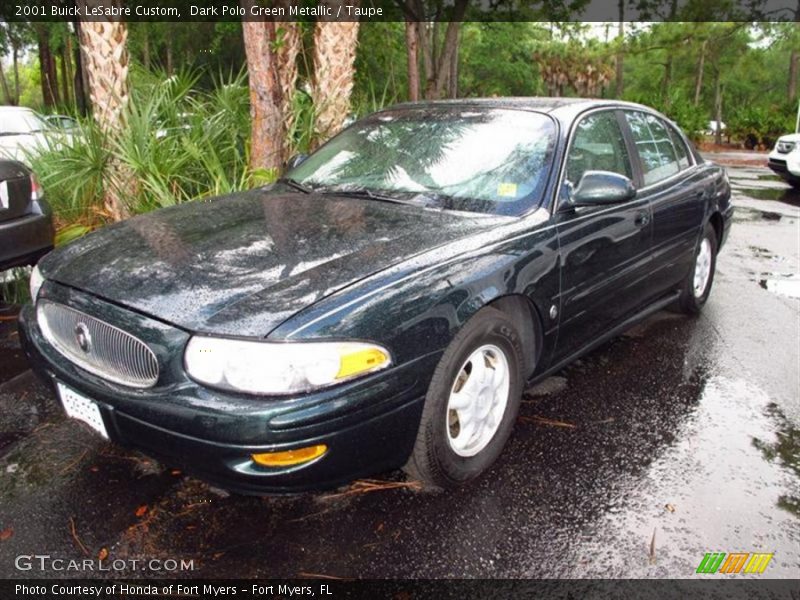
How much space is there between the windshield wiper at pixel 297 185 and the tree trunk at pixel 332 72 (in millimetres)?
3243

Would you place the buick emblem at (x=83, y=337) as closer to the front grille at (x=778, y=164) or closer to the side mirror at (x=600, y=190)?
the side mirror at (x=600, y=190)

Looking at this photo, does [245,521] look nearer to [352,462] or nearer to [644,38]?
[352,462]

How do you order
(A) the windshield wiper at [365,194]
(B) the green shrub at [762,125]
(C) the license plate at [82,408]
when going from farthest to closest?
(B) the green shrub at [762,125] < (A) the windshield wiper at [365,194] < (C) the license plate at [82,408]

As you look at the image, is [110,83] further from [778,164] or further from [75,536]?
[778,164]

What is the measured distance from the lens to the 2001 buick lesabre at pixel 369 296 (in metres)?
2.21

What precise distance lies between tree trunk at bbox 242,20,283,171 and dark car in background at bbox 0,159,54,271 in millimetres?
1944

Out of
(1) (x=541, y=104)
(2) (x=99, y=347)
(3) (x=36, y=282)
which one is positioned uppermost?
(1) (x=541, y=104)

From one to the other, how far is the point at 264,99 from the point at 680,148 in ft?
11.6

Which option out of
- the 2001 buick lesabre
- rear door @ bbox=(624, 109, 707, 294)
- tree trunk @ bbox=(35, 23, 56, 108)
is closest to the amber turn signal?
the 2001 buick lesabre

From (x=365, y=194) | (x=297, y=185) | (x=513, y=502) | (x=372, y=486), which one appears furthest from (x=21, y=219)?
(x=513, y=502)

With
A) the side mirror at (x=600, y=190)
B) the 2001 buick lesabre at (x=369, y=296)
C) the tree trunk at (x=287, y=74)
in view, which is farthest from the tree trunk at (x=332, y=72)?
the side mirror at (x=600, y=190)

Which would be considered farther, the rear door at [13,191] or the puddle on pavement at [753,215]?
the puddle on pavement at [753,215]

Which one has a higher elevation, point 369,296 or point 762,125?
point 762,125

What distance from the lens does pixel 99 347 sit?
2.48m
